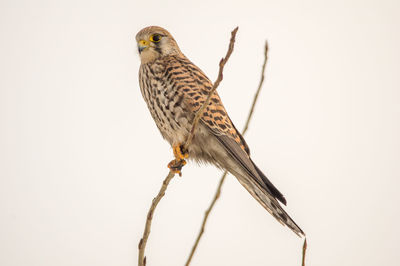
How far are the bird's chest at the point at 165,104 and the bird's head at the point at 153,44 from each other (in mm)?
156

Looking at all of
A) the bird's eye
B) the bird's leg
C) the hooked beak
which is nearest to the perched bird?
the bird's leg

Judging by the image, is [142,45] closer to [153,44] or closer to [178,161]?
[153,44]

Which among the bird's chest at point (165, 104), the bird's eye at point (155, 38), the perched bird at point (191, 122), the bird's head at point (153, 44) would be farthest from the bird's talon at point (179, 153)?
the bird's eye at point (155, 38)

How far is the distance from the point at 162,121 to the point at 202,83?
0.49 metres

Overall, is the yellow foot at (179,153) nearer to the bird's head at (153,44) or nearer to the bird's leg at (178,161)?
the bird's leg at (178,161)

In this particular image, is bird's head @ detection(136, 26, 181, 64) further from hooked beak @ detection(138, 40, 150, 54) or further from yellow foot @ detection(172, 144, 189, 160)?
yellow foot @ detection(172, 144, 189, 160)

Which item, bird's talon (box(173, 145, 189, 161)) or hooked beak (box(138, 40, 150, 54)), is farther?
hooked beak (box(138, 40, 150, 54))

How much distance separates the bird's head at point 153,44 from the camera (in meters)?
3.76

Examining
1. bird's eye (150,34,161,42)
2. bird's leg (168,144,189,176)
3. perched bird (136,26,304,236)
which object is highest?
bird's eye (150,34,161,42)

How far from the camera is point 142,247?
2.02 m

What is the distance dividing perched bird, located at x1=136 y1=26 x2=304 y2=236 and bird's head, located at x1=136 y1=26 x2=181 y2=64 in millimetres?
49

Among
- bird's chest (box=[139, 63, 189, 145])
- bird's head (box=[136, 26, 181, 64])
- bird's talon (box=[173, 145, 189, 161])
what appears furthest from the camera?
bird's head (box=[136, 26, 181, 64])

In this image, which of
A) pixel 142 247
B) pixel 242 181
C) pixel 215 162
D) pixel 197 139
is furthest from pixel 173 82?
pixel 142 247

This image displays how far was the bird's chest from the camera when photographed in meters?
3.37
